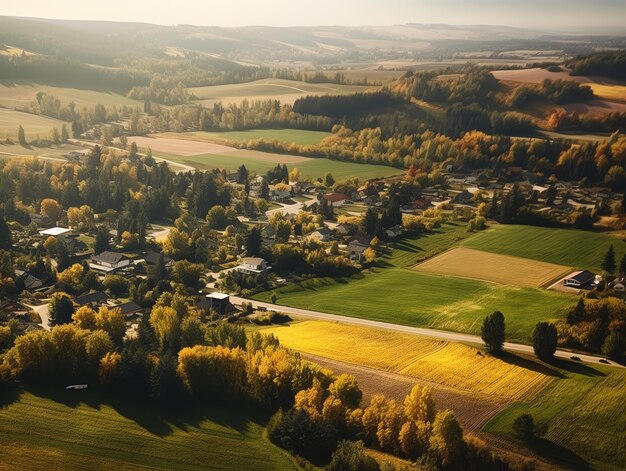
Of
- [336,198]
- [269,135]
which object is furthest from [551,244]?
[269,135]

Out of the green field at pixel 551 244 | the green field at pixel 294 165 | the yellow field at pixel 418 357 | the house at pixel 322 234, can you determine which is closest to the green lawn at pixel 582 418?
the yellow field at pixel 418 357

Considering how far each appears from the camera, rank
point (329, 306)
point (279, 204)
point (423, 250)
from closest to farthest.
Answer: point (329, 306)
point (423, 250)
point (279, 204)

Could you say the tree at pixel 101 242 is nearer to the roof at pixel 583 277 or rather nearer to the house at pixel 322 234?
the house at pixel 322 234

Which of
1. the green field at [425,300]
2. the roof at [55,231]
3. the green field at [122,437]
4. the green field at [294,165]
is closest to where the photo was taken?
the green field at [122,437]

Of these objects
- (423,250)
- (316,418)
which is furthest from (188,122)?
(316,418)

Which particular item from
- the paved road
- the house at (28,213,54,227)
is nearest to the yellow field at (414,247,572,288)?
the paved road

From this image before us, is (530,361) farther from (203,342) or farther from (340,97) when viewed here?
(340,97)

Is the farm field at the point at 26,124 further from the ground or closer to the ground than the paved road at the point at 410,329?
further from the ground
